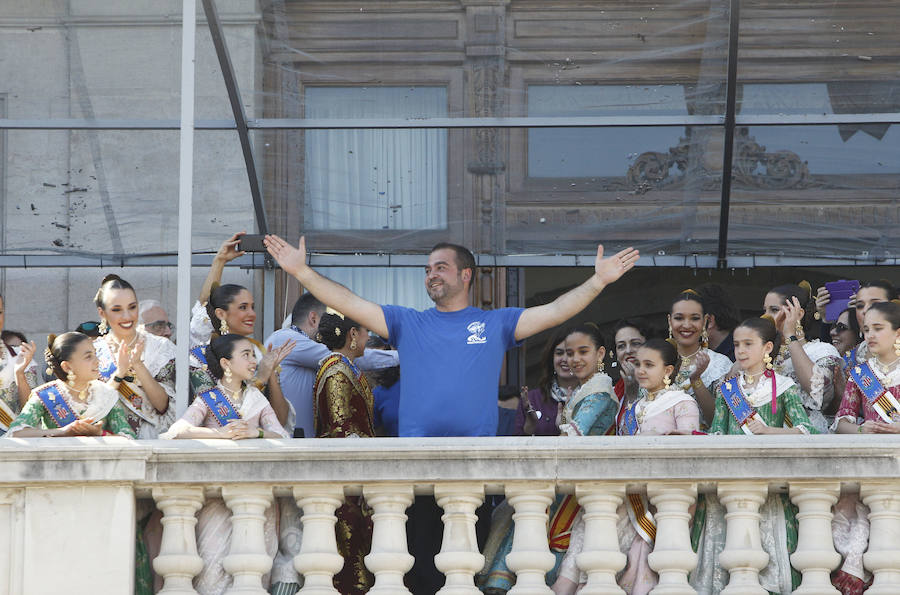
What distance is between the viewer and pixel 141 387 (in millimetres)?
8102

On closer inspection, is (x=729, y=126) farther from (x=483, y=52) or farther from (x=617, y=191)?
(x=483, y=52)

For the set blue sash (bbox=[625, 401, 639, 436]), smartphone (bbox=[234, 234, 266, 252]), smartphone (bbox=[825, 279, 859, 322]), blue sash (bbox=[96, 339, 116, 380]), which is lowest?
blue sash (bbox=[625, 401, 639, 436])

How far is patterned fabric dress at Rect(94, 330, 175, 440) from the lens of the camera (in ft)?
26.5

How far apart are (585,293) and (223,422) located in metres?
1.62

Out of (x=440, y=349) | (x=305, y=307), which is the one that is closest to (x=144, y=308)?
(x=305, y=307)

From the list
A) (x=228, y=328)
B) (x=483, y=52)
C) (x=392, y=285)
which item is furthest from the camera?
(x=392, y=285)

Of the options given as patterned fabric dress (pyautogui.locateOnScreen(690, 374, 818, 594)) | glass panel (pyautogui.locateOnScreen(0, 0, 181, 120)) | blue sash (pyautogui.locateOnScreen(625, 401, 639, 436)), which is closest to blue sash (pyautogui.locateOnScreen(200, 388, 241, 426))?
blue sash (pyautogui.locateOnScreen(625, 401, 639, 436))

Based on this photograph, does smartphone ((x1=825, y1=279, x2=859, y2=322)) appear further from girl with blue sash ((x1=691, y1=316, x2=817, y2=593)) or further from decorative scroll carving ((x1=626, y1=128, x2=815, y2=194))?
decorative scroll carving ((x1=626, y1=128, x2=815, y2=194))

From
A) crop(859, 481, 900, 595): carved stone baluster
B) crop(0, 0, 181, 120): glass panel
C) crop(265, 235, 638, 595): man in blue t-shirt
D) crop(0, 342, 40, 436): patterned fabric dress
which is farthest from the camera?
crop(0, 0, 181, 120): glass panel

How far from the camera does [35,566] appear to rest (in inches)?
279

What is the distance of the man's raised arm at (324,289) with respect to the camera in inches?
308

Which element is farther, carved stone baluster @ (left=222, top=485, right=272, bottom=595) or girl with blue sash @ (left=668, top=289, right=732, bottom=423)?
girl with blue sash @ (left=668, top=289, right=732, bottom=423)

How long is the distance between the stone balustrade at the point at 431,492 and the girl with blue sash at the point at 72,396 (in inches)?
19.1

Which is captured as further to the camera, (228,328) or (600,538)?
(228,328)
